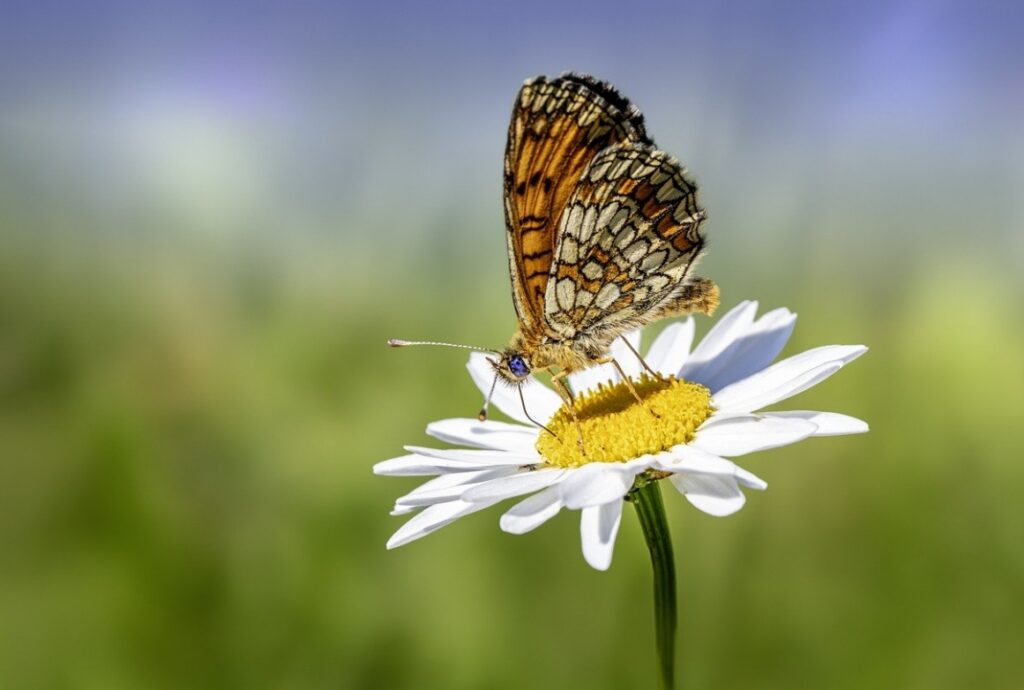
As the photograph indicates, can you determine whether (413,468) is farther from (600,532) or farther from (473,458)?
(600,532)

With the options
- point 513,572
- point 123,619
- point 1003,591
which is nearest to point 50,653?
point 123,619

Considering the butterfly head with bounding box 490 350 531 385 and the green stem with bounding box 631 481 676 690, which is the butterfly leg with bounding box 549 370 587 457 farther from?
the green stem with bounding box 631 481 676 690

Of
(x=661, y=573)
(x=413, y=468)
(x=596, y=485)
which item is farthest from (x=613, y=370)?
(x=661, y=573)

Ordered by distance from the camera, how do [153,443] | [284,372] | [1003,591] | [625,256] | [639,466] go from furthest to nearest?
[284,372], [153,443], [1003,591], [625,256], [639,466]

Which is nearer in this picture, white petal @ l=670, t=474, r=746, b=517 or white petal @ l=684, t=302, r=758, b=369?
white petal @ l=670, t=474, r=746, b=517

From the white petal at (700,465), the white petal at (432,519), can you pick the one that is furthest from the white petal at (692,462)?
the white petal at (432,519)

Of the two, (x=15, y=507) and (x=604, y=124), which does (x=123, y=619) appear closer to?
(x=15, y=507)

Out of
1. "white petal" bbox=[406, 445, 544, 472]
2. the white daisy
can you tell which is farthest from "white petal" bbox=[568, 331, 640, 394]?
"white petal" bbox=[406, 445, 544, 472]
